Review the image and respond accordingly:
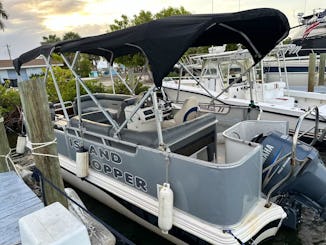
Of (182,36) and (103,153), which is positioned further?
(103,153)

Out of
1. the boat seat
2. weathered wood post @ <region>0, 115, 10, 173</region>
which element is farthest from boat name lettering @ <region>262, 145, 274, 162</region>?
weathered wood post @ <region>0, 115, 10, 173</region>

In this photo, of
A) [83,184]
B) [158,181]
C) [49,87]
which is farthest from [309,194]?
[49,87]

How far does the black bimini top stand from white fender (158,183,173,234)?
1099mm

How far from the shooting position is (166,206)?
2.73m

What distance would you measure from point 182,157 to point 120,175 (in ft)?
4.00

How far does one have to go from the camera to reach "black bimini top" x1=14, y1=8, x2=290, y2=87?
7.79 feet

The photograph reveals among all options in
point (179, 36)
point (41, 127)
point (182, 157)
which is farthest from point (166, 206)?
point (179, 36)

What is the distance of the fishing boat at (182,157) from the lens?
250 cm

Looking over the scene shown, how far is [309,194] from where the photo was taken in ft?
9.72

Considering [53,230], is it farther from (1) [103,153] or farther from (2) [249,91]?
(2) [249,91]

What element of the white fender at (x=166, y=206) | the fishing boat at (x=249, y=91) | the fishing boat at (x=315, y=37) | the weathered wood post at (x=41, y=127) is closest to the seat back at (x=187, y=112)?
the white fender at (x=166, y=206)

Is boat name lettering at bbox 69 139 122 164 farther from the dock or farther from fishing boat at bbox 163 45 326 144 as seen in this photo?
fishing boat at bbox 163 45 326 144

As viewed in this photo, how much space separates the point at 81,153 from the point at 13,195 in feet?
3.30

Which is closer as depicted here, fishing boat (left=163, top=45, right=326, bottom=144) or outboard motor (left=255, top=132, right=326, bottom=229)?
outboard motor (left=255, top=132, right=326, bottom=229)
